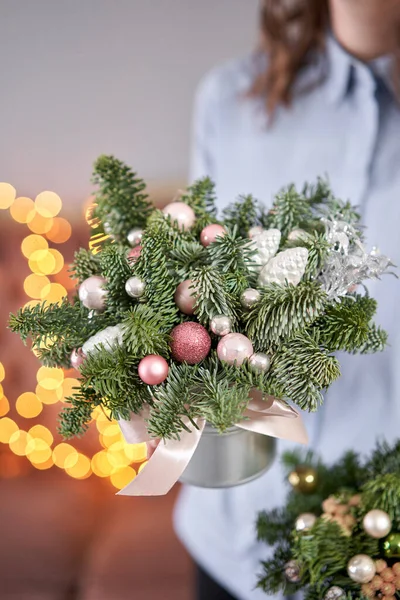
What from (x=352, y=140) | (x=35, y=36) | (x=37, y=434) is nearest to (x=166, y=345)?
(x=352, y=140)

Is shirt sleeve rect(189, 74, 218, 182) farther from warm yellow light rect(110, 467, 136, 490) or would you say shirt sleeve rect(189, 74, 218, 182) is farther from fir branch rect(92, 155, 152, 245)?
warm yellow light rect(110, 467, 136, 490)

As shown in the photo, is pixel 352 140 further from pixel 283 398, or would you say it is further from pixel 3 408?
pixel 3 408

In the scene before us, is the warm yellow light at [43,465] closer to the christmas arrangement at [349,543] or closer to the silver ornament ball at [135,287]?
the christmas arrangement at [349,543]

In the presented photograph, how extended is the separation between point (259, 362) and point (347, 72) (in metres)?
0.56

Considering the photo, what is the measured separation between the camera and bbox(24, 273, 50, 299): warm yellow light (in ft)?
4.21

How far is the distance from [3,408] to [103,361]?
3.48 feet

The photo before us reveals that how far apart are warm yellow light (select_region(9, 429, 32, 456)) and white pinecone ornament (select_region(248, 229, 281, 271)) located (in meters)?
1.11

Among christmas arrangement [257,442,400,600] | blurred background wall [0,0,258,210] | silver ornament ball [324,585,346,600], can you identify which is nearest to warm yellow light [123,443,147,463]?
blurred background wall [0,0,258,210]

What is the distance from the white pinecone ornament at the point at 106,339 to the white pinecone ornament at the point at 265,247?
147mm

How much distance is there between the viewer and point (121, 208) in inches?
22.0

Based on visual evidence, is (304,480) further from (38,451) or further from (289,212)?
(38,451)

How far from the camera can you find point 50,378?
1.32 meters

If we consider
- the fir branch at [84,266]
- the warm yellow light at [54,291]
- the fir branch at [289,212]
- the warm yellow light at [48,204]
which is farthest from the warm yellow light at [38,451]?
the fir branch at [289,212]

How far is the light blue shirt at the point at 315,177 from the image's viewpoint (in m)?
0.72
